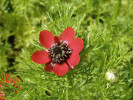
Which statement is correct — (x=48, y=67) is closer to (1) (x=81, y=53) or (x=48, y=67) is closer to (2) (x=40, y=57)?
(2) (x=40, y=57)

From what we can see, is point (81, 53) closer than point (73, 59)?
No

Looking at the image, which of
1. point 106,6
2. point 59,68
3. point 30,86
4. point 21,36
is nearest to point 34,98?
point 30,86

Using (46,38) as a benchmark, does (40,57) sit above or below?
below

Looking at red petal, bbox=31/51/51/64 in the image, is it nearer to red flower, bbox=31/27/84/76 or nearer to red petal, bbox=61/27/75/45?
red flower, bbox=31/27/84/76

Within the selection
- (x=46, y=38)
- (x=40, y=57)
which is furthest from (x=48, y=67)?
(x=46, y=38)

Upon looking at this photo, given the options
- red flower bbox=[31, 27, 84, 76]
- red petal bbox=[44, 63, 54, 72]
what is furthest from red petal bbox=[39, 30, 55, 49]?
red petal bbox=[44, 63, 54, 72]

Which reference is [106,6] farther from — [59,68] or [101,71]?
[59,68]
